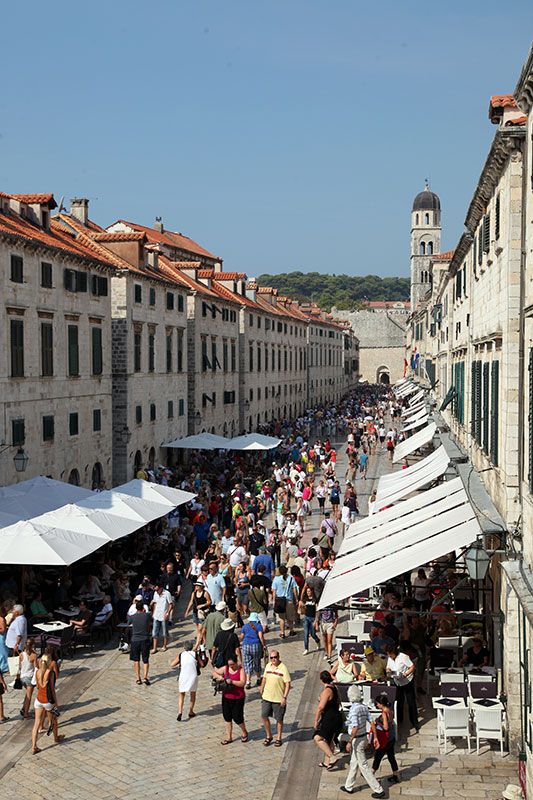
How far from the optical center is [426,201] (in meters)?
121

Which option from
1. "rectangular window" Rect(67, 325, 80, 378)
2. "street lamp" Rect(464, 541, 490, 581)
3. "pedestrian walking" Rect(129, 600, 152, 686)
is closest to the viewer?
"street lamp" Rect(464, 541, 490, 581)

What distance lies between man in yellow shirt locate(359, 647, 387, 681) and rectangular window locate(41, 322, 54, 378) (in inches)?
649

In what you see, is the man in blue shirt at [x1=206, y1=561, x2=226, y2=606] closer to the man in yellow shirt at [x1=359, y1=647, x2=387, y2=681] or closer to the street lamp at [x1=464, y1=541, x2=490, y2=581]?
the man in yellow shirt at [x1=359, y1=647, x2=387, y2=681]

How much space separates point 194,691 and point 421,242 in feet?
368

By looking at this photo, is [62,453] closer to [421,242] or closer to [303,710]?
[303,710]

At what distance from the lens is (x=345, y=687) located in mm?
12859

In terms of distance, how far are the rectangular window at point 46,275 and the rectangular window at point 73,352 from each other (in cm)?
209

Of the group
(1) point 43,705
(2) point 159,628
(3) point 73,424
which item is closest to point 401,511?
(2) point 159,628

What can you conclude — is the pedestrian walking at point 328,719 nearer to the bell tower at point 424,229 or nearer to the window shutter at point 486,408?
the window shutter at point 486,408

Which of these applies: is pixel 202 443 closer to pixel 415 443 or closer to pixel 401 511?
pixel 415 443

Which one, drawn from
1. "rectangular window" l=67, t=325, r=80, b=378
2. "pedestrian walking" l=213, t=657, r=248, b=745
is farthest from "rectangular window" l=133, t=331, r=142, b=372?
"pedestrian walking" l=213, t=657, r=248, b=745

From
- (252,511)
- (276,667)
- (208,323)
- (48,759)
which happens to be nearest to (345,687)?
(276,667)

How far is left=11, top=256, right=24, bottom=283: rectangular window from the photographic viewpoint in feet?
82.1

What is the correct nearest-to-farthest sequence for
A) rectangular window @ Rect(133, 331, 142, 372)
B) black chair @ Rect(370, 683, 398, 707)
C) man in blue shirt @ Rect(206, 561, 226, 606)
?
black chair @ Rect(370, 683, 398, 707) → man in blue shirt @ Rect(206, 561, 226, 606) → rectangular window @ Rect(133, 331, 142, 372)
